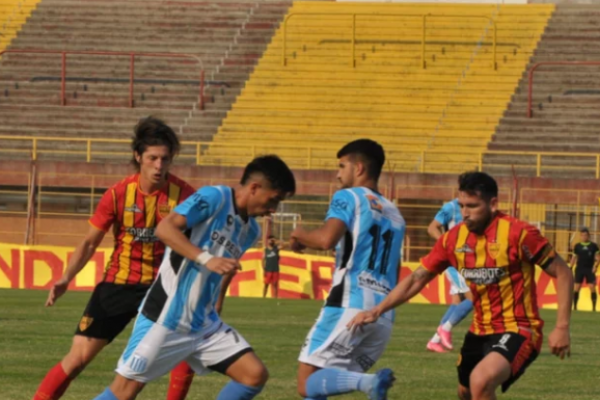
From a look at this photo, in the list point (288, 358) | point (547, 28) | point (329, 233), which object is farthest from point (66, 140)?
point (329, 233)

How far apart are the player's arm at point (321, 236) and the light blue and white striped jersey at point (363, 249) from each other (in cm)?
9

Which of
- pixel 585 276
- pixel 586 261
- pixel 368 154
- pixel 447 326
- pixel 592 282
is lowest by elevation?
pixel 592 282

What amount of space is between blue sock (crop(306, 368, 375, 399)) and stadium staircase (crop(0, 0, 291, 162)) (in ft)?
90.3

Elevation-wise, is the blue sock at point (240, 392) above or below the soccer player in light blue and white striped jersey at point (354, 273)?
below

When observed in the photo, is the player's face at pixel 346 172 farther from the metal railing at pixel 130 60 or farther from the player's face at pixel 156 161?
the metal railing at pixel 130 60

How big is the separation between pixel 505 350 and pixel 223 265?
84.4 inches

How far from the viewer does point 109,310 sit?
358 inches

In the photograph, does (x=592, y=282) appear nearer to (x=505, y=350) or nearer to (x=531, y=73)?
(x=531, y=73)

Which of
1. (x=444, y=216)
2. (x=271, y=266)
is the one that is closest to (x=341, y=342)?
(x=444, y=216)

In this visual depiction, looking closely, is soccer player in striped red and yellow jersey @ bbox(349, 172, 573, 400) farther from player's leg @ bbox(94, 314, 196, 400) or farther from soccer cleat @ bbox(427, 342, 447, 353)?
soccer cleat @ bbox(427, 342, 447, 353)

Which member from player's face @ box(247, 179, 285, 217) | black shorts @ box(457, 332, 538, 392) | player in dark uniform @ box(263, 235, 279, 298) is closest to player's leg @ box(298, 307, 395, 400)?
black shorts @ box(457, 332, 538, 392)

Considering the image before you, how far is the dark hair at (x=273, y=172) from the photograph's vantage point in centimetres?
768

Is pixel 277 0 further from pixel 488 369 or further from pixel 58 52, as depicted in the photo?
pixel 488 369

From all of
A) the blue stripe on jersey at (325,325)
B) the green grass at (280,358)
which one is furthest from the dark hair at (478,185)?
the green grass at (280,358)
